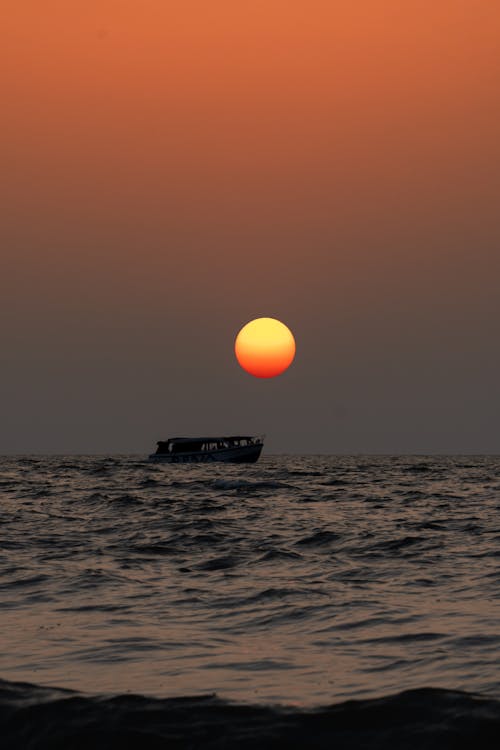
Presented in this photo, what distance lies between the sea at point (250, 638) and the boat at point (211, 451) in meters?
95.7

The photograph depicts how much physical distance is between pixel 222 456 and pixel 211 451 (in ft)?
5.54

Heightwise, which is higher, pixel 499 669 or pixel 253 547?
pixel 499 669

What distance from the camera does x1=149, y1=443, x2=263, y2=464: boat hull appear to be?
122875 millimetres

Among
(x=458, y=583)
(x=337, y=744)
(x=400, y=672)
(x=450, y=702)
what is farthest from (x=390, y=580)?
(x=337, y=744)

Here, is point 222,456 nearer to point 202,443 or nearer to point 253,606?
point 202,443

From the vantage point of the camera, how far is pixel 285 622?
525 inches

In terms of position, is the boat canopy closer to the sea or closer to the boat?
the boat

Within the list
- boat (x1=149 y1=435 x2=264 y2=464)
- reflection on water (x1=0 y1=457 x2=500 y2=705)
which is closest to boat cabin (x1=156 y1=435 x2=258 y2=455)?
boat (x1=149 y1=435 x2=264 y2=464)

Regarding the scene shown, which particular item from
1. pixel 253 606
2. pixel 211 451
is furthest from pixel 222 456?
pixel 253 606

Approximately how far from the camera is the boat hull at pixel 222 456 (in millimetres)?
122875

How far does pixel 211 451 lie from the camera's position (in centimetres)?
12462

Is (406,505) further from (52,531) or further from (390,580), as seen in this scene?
(390,580)

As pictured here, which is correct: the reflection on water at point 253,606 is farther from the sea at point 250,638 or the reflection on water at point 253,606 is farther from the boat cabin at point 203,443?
the boat cabin at point 203,443

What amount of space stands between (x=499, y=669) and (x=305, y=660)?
2.25 m
